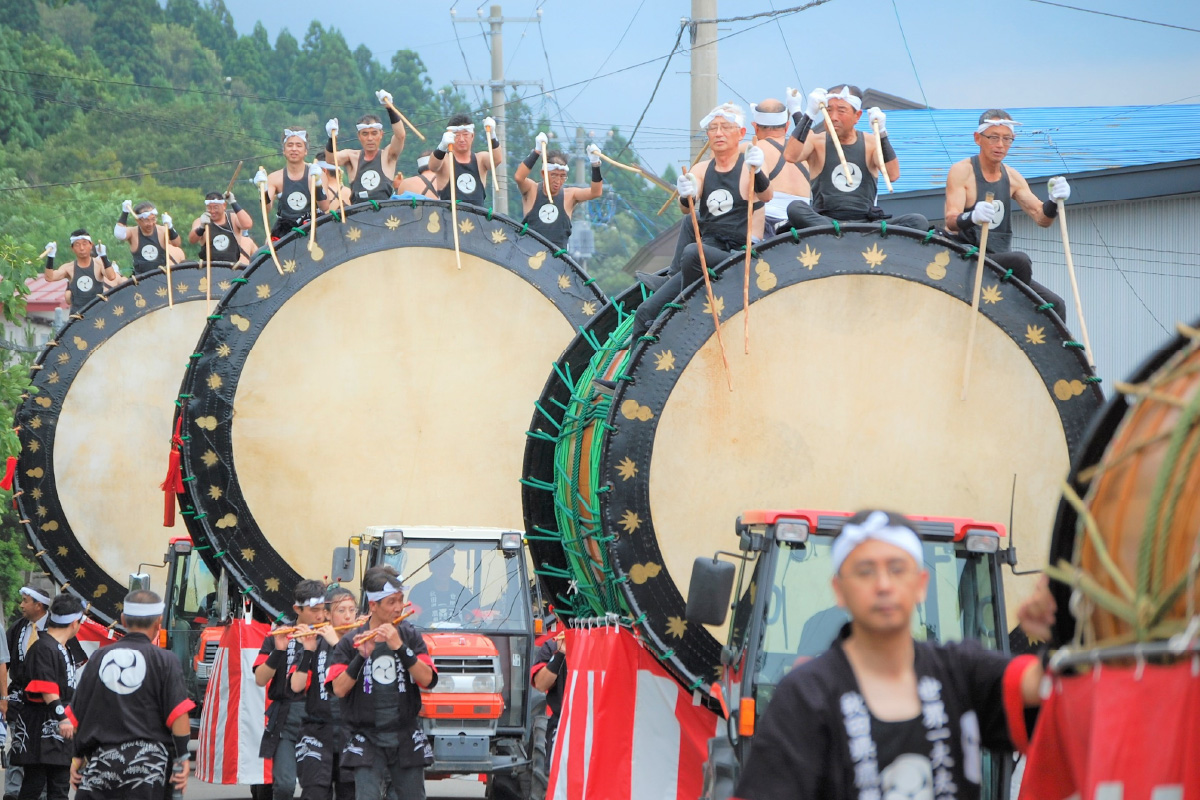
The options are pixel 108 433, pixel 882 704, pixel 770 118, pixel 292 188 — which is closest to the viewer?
pixel 882 704

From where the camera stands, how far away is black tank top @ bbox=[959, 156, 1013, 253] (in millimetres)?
9195

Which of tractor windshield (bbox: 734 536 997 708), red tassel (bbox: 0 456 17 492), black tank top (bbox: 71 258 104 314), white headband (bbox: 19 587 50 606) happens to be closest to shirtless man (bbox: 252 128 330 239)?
white headband (bbox: 19 587 50 606)

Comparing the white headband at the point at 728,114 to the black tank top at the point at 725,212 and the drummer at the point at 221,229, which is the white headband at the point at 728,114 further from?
the drummer at the point at 221,229

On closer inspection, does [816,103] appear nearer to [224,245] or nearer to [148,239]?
[224,245]

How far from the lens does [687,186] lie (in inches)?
366

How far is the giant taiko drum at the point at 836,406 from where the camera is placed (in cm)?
865

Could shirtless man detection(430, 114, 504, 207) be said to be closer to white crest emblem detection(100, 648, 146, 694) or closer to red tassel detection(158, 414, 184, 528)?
red tassel detection(158, 414, 184, 528)

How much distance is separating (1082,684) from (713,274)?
582cm

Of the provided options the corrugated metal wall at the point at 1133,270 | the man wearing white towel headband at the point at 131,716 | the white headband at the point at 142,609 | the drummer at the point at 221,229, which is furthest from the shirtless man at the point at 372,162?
the corrugated metal wall at the point at 1133,270

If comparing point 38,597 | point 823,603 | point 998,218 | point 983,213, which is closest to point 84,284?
point 38,597

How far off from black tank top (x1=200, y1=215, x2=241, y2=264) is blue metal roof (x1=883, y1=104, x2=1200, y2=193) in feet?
26.1

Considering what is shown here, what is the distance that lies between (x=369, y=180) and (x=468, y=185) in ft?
3.60

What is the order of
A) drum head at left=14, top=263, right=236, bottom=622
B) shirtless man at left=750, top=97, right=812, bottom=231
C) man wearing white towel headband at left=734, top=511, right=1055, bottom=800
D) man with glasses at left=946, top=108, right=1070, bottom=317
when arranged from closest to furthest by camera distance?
1. man wearing white towel headband at left=734, top=511, right=1055, bottom=800
2. man with glasses at left=946, top=108, right=1070, bottom=317
3. shirtless man at left=750, top=97, right=812, bottom=231
4. drum head at left=14, top=263, right=236, bottom=622

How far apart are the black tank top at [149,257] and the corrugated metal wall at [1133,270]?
10.3 meters
